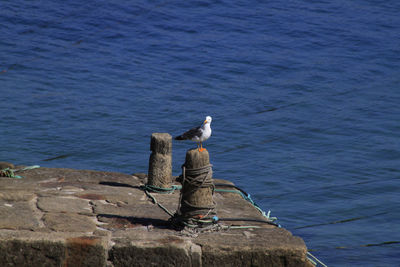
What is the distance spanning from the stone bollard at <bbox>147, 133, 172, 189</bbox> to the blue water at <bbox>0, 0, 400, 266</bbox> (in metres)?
2.87

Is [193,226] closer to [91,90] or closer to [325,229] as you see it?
[325,229]

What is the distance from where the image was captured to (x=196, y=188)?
600cm

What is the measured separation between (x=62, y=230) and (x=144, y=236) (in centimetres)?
77

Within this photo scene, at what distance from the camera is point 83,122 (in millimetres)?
15320

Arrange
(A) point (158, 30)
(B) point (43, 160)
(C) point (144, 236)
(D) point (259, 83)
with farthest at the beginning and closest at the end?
(A) point (158, 30) → (D) point (259, 83) → (B) point (43, 160) → (C) point (144, 236)

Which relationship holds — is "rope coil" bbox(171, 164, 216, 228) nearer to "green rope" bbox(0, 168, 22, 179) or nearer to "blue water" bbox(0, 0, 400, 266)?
"green rope" bbox(0, 168, 22, 179)

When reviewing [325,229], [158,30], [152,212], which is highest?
[158,30]

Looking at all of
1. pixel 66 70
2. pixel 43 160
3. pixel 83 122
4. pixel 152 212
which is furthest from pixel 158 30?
pixel 152 212

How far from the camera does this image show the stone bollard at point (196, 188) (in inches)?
235

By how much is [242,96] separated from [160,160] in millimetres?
9985

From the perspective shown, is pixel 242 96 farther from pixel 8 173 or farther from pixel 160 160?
pixel 8 173

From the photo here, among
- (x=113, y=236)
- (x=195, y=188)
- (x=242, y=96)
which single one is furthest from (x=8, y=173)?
(x=242, y=96)

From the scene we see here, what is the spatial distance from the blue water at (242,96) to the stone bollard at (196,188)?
3.53m

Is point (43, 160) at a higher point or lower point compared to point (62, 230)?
lower
